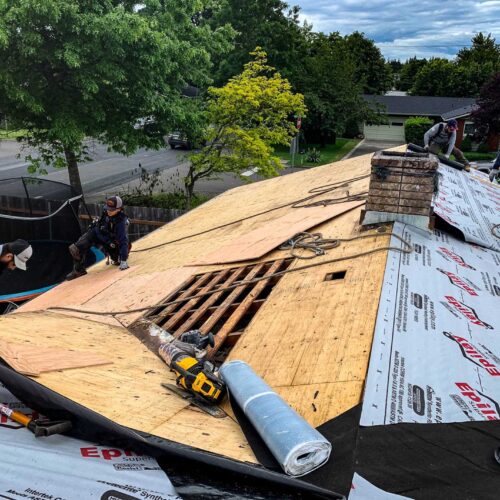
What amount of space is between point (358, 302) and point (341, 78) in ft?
91.6

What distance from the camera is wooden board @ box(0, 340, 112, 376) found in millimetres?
2939

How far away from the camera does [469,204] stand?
7.16 meters

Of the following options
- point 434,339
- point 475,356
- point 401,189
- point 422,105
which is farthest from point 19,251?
point 422,105

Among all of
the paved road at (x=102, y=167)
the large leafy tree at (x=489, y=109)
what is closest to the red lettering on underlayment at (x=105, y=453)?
the paved road at (x=102, y=167)

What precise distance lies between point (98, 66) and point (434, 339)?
9.47 m

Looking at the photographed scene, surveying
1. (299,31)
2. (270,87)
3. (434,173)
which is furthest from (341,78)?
(434,173)

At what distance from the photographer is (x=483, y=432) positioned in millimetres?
2586

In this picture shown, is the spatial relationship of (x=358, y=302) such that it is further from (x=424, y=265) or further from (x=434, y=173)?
(x=434, y=173)

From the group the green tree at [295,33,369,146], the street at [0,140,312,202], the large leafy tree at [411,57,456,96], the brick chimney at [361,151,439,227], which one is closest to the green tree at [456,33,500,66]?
the large leafy tree at [411,57,456,96]

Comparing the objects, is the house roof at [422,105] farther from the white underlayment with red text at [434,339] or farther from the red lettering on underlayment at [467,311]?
the red lettering on underlayment at [467,311]

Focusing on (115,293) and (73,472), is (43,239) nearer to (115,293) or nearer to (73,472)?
(115,293)

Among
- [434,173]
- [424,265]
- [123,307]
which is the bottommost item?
[123,307]

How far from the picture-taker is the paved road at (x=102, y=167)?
2333 cm

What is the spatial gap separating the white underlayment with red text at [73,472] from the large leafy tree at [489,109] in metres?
31.6
